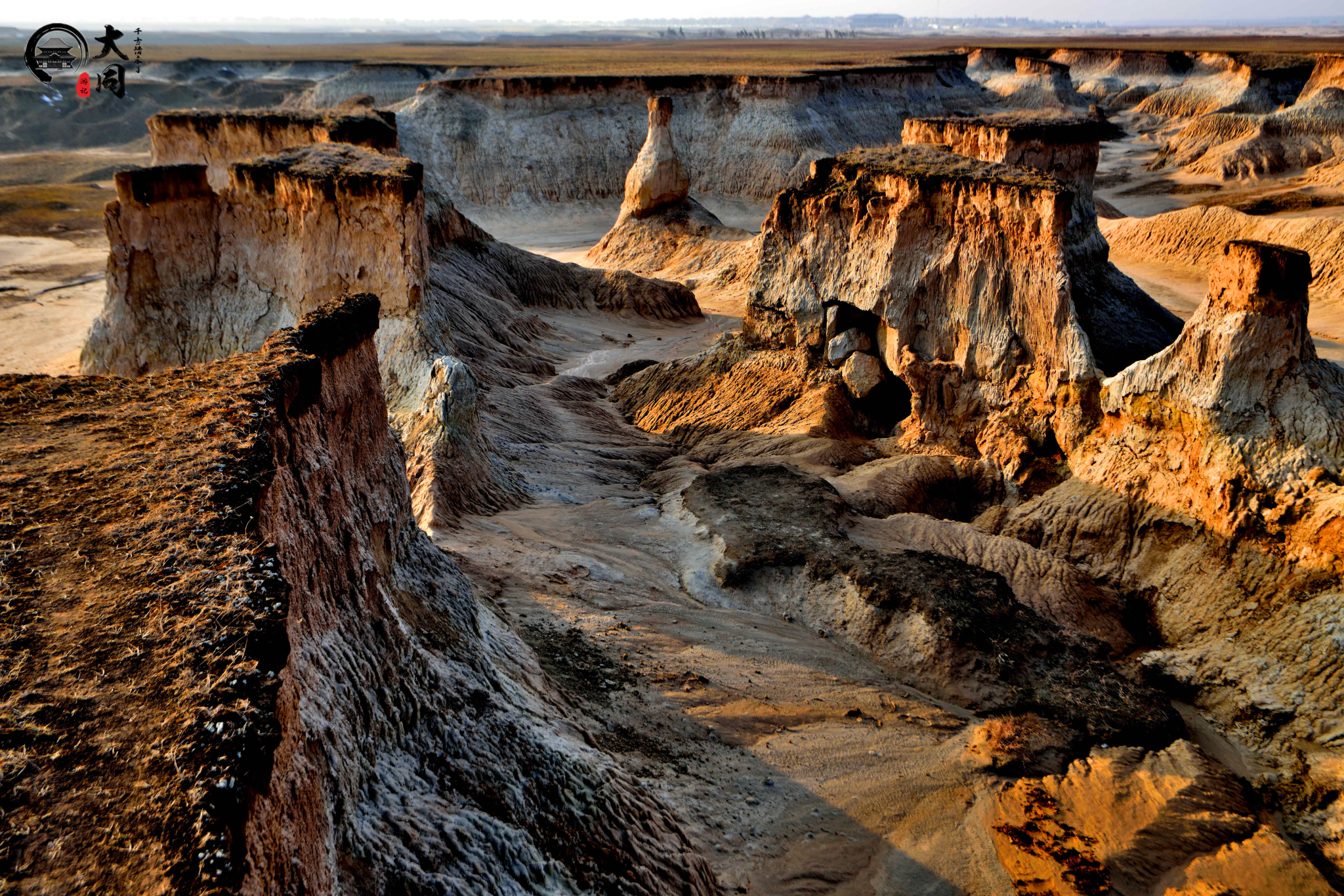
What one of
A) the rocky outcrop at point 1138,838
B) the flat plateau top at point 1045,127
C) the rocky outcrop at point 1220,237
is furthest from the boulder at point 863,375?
the rocky outcrop at point 1220,237

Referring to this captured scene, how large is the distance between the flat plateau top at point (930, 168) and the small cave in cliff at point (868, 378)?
220 centimetres

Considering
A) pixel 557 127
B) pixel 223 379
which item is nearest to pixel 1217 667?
pixel 223 379

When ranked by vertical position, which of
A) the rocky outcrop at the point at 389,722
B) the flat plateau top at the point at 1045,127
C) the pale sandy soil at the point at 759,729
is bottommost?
the pale sandy soil at the point at 759,729

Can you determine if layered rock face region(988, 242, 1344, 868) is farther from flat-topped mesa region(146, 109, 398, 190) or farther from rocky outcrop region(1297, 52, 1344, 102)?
rocky outcrop region(1297, 52, 1344, 102)

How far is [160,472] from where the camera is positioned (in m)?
4.41

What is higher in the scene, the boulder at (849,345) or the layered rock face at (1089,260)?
the layered rock face at (1089,260)

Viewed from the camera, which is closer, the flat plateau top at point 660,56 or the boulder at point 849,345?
the boulder at point 849,345

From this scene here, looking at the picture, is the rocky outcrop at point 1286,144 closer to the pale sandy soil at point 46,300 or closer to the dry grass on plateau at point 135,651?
the dry grass on plateau at point 135,651

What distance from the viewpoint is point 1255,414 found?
961 centimetres

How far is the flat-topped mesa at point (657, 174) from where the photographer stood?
27312 mm

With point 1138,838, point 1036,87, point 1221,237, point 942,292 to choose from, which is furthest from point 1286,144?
point 1138,838

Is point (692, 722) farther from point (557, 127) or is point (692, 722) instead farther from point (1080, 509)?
point (557, 127)

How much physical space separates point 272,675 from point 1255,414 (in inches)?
392

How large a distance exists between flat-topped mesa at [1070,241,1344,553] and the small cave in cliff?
182 inches
